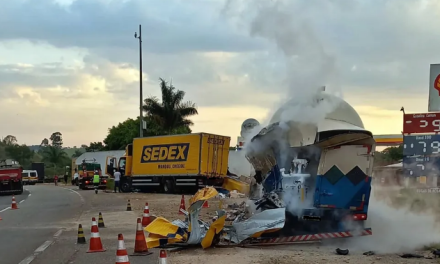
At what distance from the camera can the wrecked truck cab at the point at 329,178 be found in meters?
10.5

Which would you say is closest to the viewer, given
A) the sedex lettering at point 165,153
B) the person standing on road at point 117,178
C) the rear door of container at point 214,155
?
the rear door of container at point 214,155

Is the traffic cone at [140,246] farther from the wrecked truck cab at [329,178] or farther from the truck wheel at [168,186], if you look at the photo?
the truck wheel at [168,186]

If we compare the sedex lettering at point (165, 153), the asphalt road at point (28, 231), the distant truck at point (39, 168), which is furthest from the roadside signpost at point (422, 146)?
the distant truck at point (39, 168)

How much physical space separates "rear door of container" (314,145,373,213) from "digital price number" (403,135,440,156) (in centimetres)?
1481

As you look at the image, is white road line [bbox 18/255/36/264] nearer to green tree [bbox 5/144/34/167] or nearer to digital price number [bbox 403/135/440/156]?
digital price number [bbox 403/135/440/156]

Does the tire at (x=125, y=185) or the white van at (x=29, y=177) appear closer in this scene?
the tire at (x=125, y=185)

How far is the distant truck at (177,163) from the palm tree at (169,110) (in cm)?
1307

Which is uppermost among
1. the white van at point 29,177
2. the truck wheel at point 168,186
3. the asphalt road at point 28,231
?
the truck wheel at point 168,186

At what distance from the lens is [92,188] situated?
46.7 meters

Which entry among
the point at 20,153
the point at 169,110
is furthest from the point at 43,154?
the point at 169,110

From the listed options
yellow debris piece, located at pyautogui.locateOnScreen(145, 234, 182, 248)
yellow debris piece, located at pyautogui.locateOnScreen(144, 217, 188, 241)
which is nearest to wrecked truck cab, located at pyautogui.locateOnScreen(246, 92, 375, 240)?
yellow debris piece, located at pyautogui.locateOnScreen(144, 217, 188, 241)

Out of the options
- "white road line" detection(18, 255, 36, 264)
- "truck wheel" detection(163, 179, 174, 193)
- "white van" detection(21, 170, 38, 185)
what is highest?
"truck wheel" detection(163, 179, 174, 193)

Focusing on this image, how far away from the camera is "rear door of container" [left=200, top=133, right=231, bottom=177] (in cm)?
3212

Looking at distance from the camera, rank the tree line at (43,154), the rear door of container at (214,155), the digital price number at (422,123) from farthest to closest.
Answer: the tree line at (43,154) → the rear door of container at (214,155) → the digital price number at (422,123)
